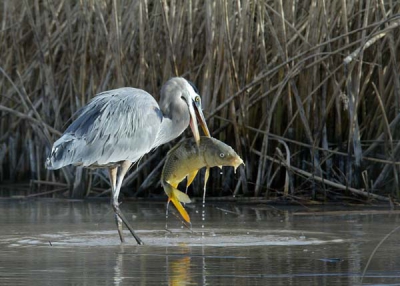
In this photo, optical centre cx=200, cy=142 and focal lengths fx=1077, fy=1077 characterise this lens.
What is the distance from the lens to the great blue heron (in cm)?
730

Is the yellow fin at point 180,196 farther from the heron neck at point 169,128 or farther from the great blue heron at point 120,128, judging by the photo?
the heron neck at point 169,128

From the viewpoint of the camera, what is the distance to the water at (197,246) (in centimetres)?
517

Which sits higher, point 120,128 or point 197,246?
point 120,128

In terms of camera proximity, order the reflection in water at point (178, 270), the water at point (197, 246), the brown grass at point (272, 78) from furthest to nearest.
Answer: the brown grass at point (272, 78)
the water at point (197, 246)
the reflection in water at point (178, 270)

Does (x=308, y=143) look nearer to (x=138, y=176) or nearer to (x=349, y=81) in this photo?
(x=349, y=81)

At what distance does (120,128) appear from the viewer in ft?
24.5

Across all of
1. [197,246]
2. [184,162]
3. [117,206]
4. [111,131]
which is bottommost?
[197,246]

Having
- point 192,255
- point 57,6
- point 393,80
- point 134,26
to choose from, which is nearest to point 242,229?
point 192,255

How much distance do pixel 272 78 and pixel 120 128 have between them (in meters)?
2.17

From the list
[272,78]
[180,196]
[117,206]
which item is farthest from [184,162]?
[272,78]

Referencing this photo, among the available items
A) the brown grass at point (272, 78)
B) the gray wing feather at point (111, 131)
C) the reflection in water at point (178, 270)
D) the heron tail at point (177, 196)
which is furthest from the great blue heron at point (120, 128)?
the reflection in water at point (178, 270)

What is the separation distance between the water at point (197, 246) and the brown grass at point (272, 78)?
46 cm

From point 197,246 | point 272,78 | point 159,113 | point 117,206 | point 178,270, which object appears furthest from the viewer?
point 272,78

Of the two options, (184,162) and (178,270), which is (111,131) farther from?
(178,270)
